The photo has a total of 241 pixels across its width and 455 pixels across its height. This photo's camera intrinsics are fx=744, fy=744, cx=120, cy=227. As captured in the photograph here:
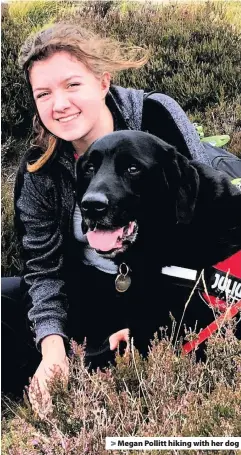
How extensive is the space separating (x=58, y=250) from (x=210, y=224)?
65cm

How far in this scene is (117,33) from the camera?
3127mm

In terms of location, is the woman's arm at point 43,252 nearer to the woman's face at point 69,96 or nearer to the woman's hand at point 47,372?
the woman's hand at point 47,372

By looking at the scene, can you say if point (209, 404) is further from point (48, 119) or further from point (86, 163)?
point (48, 119)

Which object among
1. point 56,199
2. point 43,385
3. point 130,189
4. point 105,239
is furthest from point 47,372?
point 130,189

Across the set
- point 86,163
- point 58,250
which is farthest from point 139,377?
point 86,163

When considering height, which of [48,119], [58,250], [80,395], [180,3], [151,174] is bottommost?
[80,395]

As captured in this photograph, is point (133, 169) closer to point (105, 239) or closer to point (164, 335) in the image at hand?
point (105, 239)

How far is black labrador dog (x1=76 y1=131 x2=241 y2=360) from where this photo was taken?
2807mm

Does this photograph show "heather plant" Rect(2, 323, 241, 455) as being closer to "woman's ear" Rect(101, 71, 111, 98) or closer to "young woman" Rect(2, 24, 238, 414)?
"young woman" Rect(2, 24, 238, 414)

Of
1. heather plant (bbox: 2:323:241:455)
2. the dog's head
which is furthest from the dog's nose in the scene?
heather plant (bbox: 2:323:241:455)

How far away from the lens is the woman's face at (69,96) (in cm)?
294

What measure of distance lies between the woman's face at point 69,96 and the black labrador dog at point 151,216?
0.12 metres

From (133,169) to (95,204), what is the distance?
202 mm

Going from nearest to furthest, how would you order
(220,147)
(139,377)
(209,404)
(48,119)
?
(209,404), (139,377), (48,119), (220,147)
